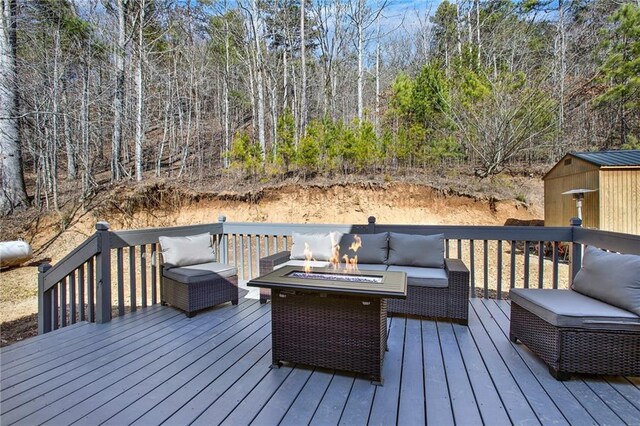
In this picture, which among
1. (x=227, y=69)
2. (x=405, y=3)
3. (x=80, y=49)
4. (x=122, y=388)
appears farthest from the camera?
(x=227, y=69)

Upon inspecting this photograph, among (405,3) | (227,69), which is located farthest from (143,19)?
(405,3)

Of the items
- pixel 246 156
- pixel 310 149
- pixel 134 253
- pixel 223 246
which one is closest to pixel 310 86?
pixel 310 149

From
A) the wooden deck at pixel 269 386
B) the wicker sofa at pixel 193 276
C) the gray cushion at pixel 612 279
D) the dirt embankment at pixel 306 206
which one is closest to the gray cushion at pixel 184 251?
the wicker sofa at pixel 193 276

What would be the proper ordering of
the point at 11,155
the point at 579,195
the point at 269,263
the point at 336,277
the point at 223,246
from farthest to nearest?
the point at 11,155 → the point at 579,195 → the point at 223,246 → the point at 269,263 → the point at 336,277

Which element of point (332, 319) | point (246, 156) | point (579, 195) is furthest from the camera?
point (246, 156)

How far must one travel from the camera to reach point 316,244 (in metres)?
4.07

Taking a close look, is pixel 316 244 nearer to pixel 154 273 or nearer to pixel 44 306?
pixel 154 273

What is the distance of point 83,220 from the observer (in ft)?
29.2

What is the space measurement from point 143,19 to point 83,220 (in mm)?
6019

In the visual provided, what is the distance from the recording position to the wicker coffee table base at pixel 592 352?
2066 millimetres

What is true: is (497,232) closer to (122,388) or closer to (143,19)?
(122,388)

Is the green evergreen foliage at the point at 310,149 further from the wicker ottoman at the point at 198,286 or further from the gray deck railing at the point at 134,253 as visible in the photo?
the wicker ottoman at the point at 198,286

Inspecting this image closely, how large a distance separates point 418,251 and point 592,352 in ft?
5.66

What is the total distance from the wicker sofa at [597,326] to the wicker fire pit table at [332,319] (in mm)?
1004
